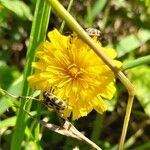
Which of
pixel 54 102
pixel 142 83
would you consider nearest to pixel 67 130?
pixel 54 102

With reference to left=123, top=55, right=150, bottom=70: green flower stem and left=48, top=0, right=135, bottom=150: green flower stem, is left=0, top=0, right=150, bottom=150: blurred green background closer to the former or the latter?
left=123, top=55, right=150, bottom=70: green flower stem

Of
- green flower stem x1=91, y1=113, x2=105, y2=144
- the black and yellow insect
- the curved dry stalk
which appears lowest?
the curved dry stalk

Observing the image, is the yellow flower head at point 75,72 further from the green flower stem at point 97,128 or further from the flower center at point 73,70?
the green flower stem at point 97,128

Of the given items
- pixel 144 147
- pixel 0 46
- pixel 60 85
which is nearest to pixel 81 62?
pixel 60 85

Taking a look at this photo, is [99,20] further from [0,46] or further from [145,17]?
[0,46]

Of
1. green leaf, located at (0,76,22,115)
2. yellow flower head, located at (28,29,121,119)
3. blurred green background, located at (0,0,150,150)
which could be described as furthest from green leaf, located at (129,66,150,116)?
yellow flower head, located at (28,29,121,119)

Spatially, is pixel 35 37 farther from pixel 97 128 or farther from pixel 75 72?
pixel 97 128
